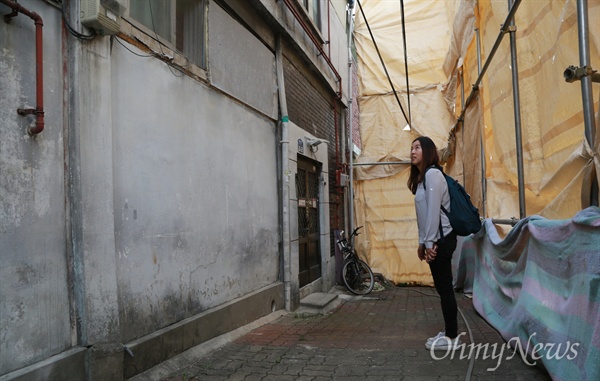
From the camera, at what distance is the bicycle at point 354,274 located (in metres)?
8.73

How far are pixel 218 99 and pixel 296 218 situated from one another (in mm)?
2640

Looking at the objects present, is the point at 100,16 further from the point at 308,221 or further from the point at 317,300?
the point at 308,221

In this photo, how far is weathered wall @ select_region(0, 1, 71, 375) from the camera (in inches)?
93.8

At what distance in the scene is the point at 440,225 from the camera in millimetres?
3734

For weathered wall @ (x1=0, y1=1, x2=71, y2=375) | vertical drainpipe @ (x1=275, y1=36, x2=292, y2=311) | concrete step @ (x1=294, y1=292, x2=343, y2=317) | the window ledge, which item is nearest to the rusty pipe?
weathered wall @ (x1=0, y1=1, x2=71, y2=375)

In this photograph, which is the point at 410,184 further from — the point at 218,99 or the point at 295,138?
the point at 295,138

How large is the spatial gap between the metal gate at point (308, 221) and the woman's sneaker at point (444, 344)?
3491 mm

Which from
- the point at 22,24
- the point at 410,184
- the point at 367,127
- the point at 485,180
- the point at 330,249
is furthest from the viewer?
the point at 367,127

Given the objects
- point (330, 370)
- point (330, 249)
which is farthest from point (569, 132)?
point (330, 249)

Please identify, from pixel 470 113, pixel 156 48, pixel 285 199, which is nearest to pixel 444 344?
pixel 285 199

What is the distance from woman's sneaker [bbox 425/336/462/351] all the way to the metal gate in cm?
349

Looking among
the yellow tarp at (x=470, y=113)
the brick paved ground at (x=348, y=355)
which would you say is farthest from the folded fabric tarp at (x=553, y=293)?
the yellow tarp at (x=470, y=113)

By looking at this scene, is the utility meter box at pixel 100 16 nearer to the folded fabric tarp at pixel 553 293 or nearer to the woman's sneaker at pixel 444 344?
the folded fabric tarp at pixel 553 293

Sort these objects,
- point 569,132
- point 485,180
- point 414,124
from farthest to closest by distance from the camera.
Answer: point 414,124, point 485,180, point 569,132
